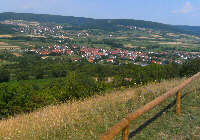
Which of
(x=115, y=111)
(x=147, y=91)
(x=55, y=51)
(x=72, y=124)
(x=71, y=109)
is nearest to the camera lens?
(x=72, y=124)

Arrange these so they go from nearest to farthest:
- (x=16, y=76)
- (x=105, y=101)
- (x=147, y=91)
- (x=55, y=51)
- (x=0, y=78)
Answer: (x=105, y=101), (x=147, y=91), (x=0, y=78), (x=16, y=76), (x=55, y=51)

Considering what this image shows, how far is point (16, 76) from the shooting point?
45.6 metres

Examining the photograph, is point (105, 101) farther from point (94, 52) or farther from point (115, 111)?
point (94, 52)

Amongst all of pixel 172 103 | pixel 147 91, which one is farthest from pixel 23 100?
pixel 172 103

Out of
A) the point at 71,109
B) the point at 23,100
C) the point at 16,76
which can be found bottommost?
the point at 16,76

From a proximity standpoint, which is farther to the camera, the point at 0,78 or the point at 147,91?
the point at 0,78

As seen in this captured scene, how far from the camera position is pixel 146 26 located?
175500mm

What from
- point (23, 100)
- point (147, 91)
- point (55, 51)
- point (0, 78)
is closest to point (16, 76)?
point (0, 78)

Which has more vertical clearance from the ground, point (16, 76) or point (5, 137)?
point (5, 137)

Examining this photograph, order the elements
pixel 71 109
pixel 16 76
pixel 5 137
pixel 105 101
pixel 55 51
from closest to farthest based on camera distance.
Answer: pixel 5 137, pixel 71 109, pixel 105 101, pixel 16 76, pixel 55 51

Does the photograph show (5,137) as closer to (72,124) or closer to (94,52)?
(72,124)

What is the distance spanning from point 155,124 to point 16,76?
43.7 meters

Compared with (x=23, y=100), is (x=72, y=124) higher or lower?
higher

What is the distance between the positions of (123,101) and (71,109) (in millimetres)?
1210
